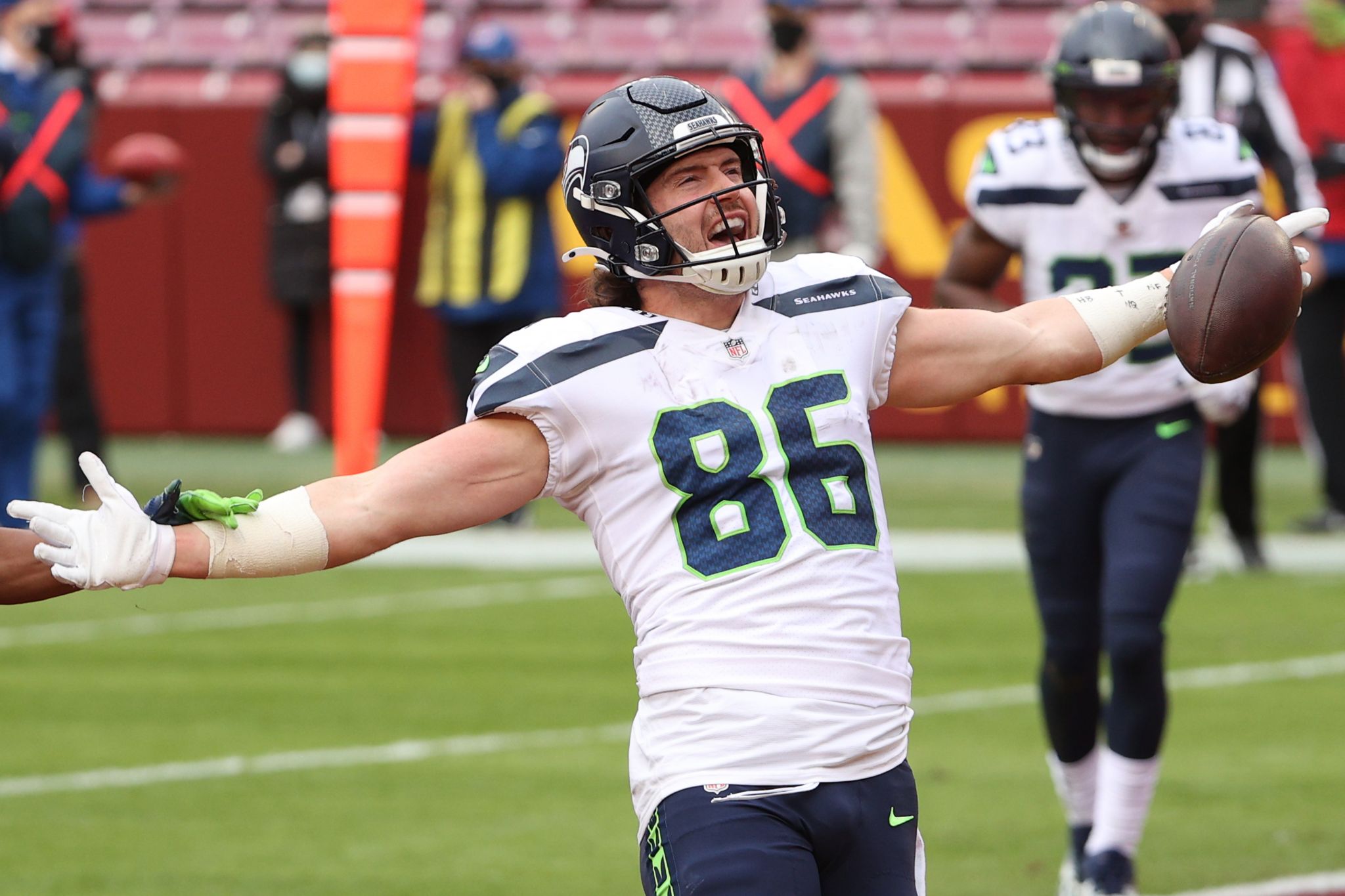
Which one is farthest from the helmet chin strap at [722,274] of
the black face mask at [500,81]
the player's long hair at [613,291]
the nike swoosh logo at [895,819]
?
the black face mask at [500,81]

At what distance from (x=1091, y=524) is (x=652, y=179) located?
6.72 feet

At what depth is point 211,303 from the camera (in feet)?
45.6

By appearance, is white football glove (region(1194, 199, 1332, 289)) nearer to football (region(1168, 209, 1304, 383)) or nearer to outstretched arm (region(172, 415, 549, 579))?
football (region(1168, 209, 1304, 383))

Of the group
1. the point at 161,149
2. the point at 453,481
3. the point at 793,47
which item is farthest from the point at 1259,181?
the point at 161,149

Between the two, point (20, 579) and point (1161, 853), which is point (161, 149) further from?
point (20, 579)

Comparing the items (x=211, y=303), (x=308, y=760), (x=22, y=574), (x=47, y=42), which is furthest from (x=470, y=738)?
(x=211, y=303)

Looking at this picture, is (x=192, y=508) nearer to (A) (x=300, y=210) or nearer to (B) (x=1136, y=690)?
(B) (x=1136, y=690)

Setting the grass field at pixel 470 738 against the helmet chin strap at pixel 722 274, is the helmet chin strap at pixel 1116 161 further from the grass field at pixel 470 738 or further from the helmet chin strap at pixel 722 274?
the helmet chin strap at pixel 722 274

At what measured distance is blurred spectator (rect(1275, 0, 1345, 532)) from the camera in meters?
9.77

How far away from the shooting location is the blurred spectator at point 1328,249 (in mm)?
9773

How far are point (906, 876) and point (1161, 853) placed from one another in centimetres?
231

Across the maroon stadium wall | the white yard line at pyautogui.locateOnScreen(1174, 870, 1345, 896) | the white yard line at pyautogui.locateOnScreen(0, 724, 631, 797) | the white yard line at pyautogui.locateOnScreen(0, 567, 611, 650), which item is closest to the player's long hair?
the white yard line at pyautogui.locateOnScreen(1174, 870, 1345, 896)

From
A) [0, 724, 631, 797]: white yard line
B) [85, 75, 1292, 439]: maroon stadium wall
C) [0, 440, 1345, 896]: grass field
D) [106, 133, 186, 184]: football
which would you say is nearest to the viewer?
[0, 440, 1345, 896]: grass field

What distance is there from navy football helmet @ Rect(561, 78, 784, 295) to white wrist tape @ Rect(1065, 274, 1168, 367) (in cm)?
53
